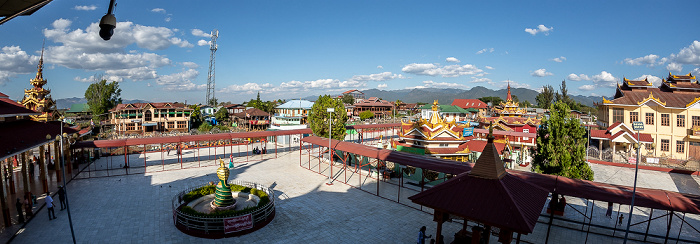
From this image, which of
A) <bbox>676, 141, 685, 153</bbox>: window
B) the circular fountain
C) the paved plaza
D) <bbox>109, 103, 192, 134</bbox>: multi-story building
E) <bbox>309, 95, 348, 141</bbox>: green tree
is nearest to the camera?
the paved plaza

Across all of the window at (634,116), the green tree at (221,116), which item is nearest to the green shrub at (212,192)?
the window at (634,116)

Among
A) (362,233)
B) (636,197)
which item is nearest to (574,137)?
(636,197)

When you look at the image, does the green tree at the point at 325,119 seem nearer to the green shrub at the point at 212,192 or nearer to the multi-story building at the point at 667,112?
the green shrub at the point at 212,192

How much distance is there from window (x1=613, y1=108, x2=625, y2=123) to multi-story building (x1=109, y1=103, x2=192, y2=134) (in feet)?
221

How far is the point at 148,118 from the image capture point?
59.3 metres

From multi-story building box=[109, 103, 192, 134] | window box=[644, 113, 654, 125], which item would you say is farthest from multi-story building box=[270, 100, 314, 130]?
window box=[644, 113, 654, 125]

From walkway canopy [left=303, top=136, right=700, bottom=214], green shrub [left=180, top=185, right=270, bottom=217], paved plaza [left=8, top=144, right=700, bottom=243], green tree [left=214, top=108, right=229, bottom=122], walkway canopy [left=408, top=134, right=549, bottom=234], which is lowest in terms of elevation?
paved plaza [left=8, top=144, right=700, bottom=243]

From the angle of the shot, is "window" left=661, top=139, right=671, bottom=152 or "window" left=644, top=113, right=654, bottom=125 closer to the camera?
"window" left=661, top=139, right=671, bottom=152

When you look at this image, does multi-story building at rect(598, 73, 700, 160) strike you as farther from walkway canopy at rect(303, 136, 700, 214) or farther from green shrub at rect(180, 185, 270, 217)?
green shrub at rect(180, 185, 270, 217)

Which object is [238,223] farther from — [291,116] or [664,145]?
[664,145]

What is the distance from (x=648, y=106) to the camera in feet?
116

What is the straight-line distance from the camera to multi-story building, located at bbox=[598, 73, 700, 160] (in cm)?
3312

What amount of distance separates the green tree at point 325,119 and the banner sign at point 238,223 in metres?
20.0

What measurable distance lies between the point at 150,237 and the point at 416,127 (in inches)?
767
